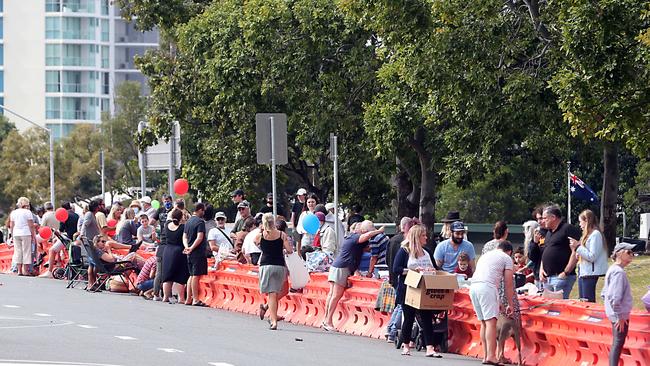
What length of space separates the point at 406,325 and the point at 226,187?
30.0 metres

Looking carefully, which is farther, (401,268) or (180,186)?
(180,186)

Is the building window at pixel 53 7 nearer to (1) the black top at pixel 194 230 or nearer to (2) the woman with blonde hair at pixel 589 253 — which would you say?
(1) the black top at pixel 194 230

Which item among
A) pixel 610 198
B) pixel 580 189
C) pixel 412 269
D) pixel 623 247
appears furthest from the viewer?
pixel 580 189

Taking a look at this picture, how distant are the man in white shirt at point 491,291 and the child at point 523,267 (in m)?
3.03

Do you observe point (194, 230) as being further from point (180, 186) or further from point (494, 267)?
point (494, 267)

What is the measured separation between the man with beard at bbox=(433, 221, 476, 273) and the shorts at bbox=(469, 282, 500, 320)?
2.22m

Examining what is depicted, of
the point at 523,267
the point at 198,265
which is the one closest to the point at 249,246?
the point at 198,265

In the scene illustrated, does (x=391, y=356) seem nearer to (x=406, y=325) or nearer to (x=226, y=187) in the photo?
(x=406, y=325)

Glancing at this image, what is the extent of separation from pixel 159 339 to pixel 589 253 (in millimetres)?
5286

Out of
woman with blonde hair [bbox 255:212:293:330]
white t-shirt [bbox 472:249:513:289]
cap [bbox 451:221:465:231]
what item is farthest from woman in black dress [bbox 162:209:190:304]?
white t-shirt [bbox 472:249:513:289]

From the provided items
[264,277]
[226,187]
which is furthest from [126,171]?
[264,277]

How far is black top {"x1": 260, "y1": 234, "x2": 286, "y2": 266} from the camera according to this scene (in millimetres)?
20672

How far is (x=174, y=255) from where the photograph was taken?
2442 cm

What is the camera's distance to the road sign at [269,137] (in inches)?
917
